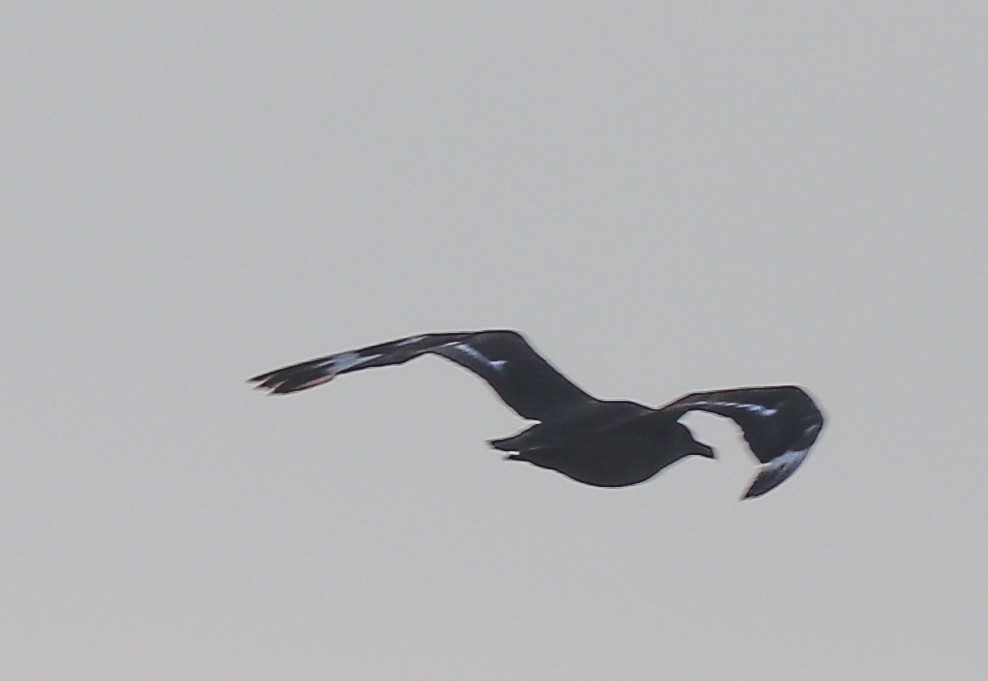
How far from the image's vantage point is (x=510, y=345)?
18.8 metres

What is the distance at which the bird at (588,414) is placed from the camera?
53.7 feet

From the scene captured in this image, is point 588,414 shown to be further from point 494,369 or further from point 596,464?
point 494,369

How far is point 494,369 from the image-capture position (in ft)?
61.0

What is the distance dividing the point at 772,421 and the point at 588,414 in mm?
1693

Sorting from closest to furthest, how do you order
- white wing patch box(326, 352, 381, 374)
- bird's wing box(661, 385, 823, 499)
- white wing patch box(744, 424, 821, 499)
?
white wing patch box(744, 424, 821, 499) → bird's wing box(661, 385, 823, 499) → white wing patch box(326, 352, 381, 374)

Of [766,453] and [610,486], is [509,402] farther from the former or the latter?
[766,453]

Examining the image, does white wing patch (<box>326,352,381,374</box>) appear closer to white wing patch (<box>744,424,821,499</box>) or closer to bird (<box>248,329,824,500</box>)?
bird (<box>248,329,824,500</box>)

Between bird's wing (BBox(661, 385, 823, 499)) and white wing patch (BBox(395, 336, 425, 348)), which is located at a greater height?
white wing patch (BBox(395, 336, 425, 348))

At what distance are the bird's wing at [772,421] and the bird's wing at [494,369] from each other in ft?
6.41

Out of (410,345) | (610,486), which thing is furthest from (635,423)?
(410,345)

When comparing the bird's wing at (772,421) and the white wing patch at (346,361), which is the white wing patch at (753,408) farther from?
the white wing patch at (346,361)

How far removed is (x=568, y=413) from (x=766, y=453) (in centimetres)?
201

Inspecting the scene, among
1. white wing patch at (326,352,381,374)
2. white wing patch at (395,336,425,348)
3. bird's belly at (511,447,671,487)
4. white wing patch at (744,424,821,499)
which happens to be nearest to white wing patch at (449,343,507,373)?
white wing patch at (395,336,425,348)

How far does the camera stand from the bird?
16.4 metres
